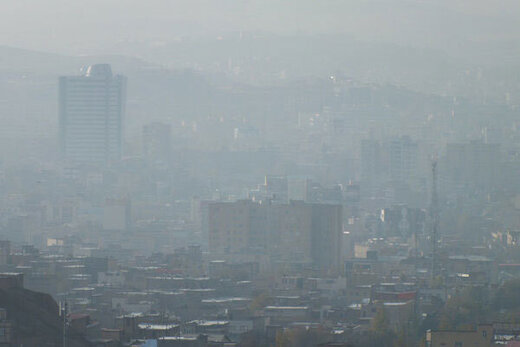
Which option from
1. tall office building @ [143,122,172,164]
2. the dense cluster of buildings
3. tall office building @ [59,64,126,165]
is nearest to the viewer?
the dense cluster of buildings

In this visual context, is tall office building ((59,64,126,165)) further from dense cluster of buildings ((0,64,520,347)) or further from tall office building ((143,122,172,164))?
tall office building ((143,122,172,164))

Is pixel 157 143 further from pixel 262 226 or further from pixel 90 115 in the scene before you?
pixel 262 226

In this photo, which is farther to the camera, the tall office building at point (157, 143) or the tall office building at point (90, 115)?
the tall office building at point (90, 115)

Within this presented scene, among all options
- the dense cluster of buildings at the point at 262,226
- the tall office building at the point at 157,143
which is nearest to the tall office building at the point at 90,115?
the dense cluster of buildings at the point at 262,226

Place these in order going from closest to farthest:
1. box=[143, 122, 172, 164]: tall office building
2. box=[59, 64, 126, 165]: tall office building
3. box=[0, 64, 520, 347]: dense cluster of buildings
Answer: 1. box=[0, 64, 520, 347]: dense cluster of buildings
2. box=[143, 122, 172, 164]: tall office building
3. box=[59, 64, 126, 165]: tall office building

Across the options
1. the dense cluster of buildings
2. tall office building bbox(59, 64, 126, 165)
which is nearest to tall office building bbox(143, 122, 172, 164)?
the dense cluster of buildings

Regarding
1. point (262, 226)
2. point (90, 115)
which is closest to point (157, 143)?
point (90, 115)

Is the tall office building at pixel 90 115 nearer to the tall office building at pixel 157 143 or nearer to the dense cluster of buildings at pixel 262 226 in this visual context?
the dense cluster of buildings at pixel 262 226

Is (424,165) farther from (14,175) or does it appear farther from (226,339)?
(226,339)
